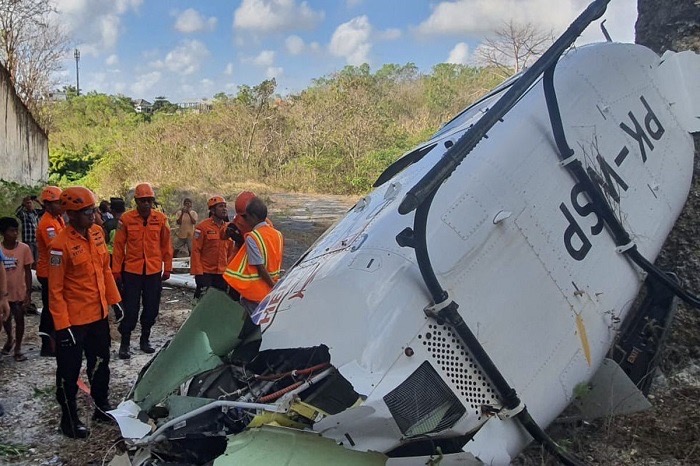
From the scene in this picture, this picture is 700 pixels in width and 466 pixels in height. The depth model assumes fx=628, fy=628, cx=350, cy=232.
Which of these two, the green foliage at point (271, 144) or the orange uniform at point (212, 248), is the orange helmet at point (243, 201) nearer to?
the orange uniform at point (212, 248)

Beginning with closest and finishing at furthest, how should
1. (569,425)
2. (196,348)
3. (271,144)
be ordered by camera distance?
(196,348)
(569,425)
(271,144)

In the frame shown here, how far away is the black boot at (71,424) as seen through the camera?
4305 mm

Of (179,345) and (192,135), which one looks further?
(192,135)

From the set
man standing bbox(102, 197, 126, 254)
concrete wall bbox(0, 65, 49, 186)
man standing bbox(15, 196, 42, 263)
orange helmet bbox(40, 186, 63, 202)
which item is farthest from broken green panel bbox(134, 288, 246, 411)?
concrete wall bbox(0, 65, 49, 186)

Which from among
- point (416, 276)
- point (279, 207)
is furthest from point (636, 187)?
point (279, 207)

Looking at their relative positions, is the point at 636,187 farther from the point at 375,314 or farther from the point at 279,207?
the point at 279,207

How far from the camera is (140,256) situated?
6.04 meters

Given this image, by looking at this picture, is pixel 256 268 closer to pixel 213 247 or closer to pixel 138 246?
pixel 138 246

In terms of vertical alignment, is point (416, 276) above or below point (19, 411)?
above

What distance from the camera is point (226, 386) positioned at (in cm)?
280

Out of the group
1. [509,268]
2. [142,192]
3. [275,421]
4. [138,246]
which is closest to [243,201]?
[142,192]

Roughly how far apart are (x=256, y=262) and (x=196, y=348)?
173 centimetres

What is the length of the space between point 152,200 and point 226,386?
144 inches

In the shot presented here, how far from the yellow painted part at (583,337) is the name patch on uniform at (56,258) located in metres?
3.21
